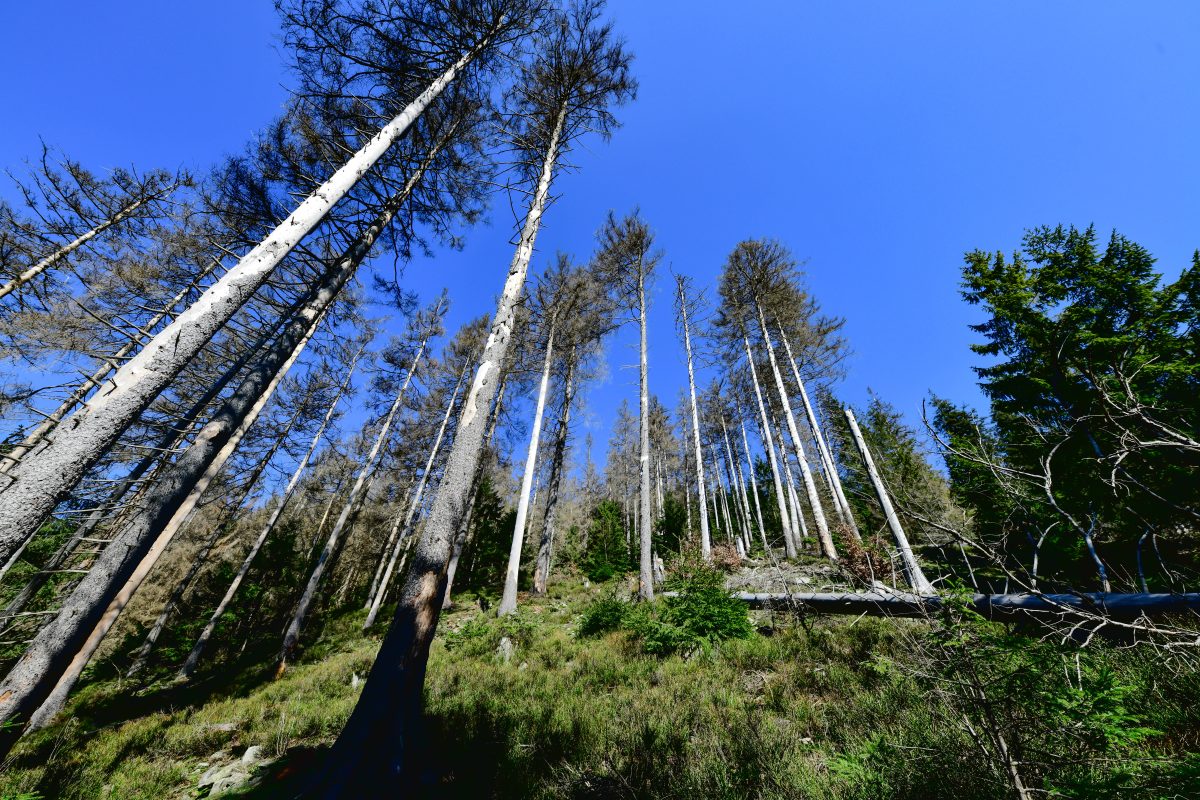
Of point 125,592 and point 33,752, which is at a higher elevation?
point 125,592

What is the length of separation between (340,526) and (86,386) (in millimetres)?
8652

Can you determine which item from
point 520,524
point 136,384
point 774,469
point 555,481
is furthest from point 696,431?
point 136,384

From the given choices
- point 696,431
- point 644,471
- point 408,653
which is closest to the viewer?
point 408,653

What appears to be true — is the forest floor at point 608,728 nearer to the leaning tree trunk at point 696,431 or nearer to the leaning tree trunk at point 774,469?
the leaning tree trunk at point 696,431

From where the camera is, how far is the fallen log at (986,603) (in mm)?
2574

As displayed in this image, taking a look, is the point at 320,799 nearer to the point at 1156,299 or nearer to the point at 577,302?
the point at 577,302

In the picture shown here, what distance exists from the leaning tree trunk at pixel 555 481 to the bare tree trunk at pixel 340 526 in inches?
226

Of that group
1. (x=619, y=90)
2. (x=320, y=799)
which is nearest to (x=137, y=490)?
(x=320, y=799)

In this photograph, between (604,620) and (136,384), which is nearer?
(136,384)

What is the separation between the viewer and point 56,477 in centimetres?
279

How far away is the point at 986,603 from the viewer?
5480 millimetres

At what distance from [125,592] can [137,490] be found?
2.69 metres

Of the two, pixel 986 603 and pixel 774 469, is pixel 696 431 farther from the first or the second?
pixel 986 603

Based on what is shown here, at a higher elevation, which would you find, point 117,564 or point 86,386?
point 86,386
